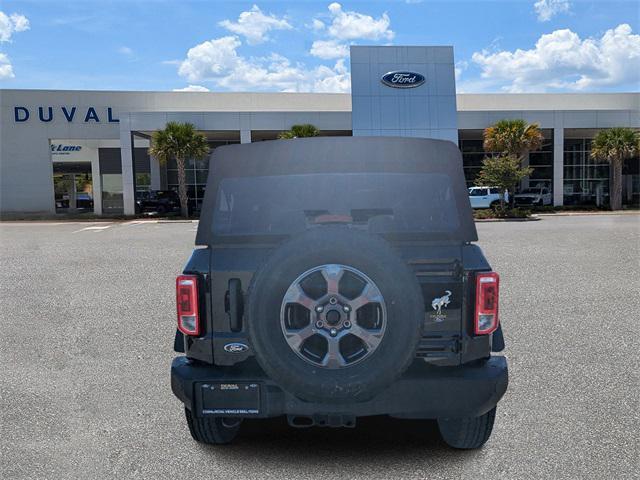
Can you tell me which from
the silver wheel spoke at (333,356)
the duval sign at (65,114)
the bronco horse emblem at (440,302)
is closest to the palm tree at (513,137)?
the duval sign at (65,114)

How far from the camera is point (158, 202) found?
35719 millimetres

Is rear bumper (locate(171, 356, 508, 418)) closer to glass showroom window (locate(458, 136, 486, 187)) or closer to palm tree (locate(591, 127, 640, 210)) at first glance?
palm tree (locate(591, 127, 640, 210))

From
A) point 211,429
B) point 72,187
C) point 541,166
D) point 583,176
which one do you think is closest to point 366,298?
point 211,429

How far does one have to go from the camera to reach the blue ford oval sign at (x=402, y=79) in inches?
1405

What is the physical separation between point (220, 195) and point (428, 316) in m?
1.44

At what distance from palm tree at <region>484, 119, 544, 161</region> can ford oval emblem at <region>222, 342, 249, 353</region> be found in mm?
32550

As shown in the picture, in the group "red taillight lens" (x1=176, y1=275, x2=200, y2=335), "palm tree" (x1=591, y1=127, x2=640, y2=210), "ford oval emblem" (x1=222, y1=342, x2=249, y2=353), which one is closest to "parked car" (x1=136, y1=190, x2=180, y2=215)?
"palm tree" (x1=591, y1=127, x2=640, y2=210)

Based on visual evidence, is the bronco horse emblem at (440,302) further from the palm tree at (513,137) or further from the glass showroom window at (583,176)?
the glass showroom window at (583,176)

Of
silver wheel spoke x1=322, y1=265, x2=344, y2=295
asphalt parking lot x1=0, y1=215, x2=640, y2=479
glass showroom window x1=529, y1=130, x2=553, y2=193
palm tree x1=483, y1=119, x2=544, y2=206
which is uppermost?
palm tree x1=483, y1=119, x2=544, y2=206

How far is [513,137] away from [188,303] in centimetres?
3319

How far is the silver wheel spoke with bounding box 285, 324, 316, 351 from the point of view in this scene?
109 inches

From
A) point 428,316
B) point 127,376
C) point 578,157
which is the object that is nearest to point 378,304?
point 428,316

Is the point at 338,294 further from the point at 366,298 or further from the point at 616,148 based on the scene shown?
the point at 616,148

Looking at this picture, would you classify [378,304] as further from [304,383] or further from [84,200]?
[84,200]
